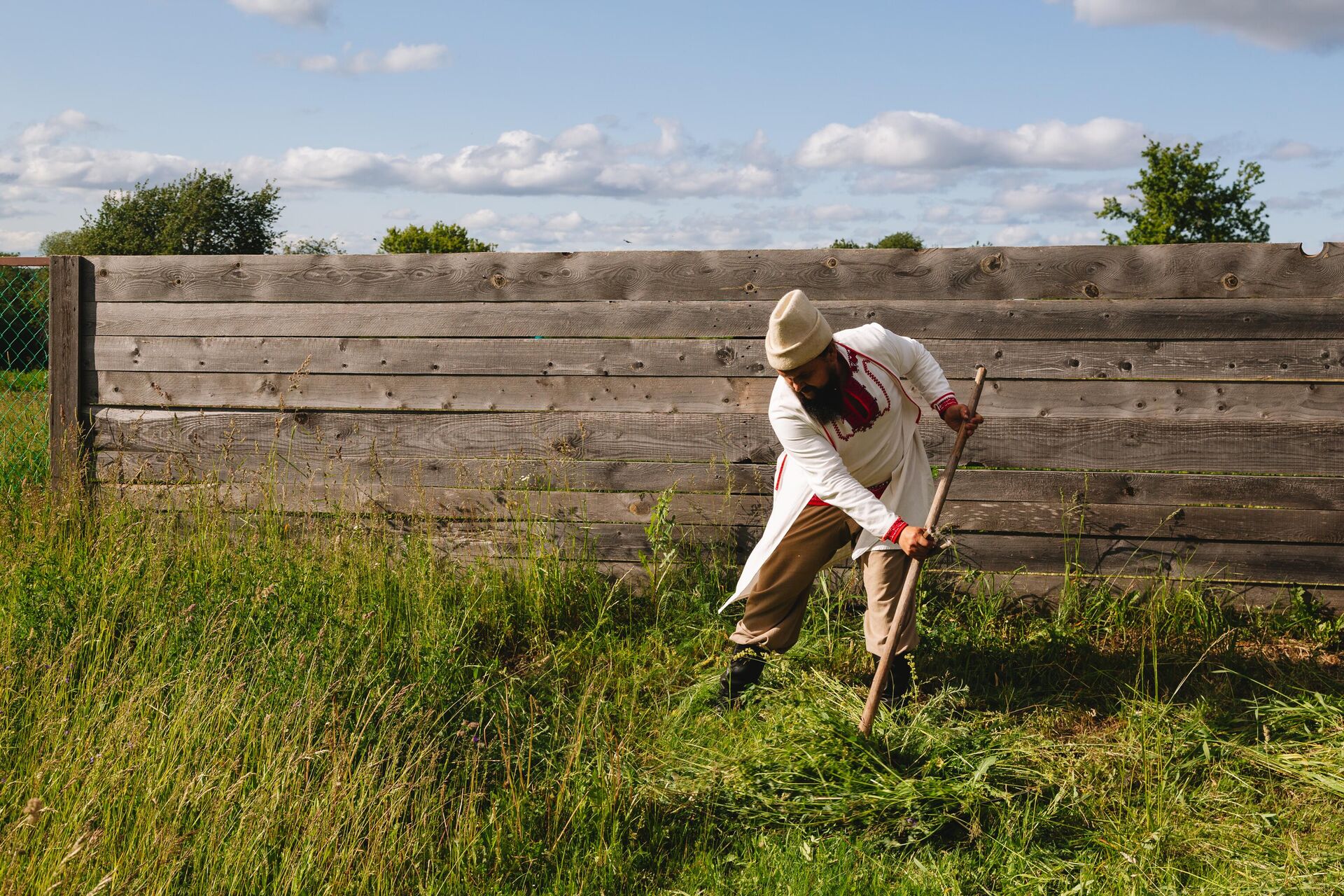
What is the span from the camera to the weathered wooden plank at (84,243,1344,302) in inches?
190

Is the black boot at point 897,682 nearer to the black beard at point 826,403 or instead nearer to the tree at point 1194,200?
the black beard at point 826,403

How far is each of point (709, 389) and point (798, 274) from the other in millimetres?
768

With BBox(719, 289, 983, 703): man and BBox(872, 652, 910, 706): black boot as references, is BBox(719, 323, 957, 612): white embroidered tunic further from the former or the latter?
BBox(872, 652, 910, 706): black boot

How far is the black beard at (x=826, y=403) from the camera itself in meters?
3.65

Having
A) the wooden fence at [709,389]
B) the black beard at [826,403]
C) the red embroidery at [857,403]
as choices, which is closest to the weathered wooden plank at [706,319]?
the wooden fence at [709,389]

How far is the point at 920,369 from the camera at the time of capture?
13.1 feet

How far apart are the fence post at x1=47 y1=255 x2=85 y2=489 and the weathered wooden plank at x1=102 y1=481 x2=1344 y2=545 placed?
28.5 inches

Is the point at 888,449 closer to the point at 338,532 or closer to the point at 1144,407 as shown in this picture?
the point at 1144,407

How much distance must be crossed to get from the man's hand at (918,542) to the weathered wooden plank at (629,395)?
3.06 ft

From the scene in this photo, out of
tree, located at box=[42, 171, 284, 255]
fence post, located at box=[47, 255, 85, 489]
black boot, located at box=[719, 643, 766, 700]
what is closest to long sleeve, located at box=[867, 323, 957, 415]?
black boot, located at box=[719, 643, 766, 700]

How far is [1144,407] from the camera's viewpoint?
193 inches

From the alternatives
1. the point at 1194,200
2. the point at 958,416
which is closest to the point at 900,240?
the point at 1194,200

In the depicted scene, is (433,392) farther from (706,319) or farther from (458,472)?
(706,319)

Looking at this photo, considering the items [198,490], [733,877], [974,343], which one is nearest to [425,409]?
[198,490]
